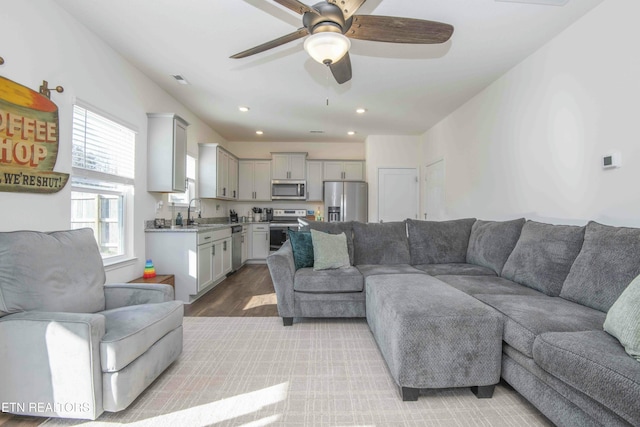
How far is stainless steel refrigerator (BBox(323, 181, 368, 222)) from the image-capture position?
6.14 metres

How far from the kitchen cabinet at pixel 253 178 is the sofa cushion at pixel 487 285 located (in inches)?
182

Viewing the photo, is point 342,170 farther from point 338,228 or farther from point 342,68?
point 342,68

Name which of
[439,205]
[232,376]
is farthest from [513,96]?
[232,376]

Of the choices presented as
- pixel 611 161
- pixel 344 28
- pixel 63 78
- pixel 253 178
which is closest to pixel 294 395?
pixel 344 28

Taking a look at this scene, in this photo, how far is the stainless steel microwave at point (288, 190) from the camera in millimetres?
6387

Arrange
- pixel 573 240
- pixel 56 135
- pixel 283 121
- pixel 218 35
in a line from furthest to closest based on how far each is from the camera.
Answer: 1. pixel 283 121
2. pixel 218 35
3. pixel 56 135
4. pixel 573 240

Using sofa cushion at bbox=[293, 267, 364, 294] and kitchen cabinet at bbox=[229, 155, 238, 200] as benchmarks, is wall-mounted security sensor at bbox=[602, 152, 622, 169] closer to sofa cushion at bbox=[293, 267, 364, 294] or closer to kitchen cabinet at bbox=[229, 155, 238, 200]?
sofa cushion at bbox=[293, 267, 364, 294]

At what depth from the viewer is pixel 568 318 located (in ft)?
5.23

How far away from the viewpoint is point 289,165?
6426 millimetres

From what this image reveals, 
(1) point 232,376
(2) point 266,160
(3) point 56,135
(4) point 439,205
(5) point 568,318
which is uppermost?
(2) point 266,160

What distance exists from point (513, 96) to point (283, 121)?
3390mm

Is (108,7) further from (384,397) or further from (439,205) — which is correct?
(439,205)

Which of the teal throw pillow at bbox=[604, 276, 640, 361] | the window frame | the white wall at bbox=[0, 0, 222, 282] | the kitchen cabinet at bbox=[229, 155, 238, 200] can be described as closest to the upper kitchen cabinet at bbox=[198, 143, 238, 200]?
the kitchen cabinet at bbox=[229, 155, 238, 200]

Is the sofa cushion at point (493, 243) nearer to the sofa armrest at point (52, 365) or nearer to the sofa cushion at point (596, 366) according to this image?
the sofa cushion at point (596, 366)
